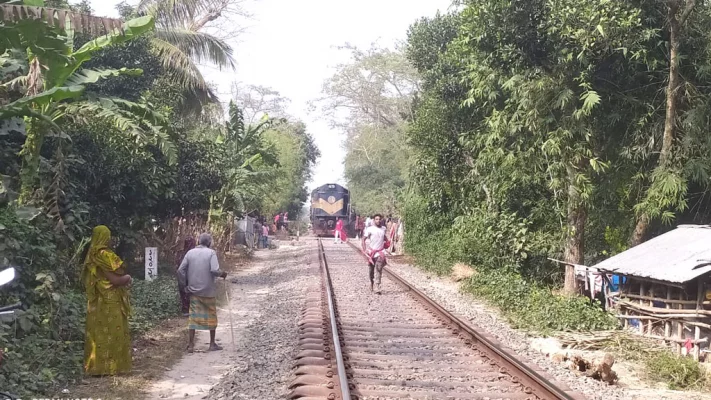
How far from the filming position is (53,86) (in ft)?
27.5

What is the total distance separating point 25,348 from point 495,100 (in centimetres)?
1206

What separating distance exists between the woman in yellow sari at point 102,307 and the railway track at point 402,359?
6.65ft

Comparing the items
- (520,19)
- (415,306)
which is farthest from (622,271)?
(520,19)

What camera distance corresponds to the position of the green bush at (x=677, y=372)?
8.25 m

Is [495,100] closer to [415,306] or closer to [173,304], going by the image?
[415,306]

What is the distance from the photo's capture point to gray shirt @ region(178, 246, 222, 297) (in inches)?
355

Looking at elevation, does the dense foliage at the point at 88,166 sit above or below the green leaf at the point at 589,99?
below

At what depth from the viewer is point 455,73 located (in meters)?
20.8

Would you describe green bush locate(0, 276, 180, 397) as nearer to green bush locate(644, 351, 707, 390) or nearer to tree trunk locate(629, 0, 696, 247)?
green bush locate(644, 351, 707, 390)

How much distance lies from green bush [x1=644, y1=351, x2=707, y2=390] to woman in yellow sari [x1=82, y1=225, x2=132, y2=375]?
20.7 feet

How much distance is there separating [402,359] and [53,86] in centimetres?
530

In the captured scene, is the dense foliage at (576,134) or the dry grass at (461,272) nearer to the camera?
the dense foliage at (576,134)

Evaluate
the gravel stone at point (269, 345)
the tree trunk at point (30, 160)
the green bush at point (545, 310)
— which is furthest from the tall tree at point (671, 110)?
the tree trunk at point (30, 160)

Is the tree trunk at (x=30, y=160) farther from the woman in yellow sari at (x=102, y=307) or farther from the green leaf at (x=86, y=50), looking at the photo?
the woman in yellow sari at (x=102, y=307)
